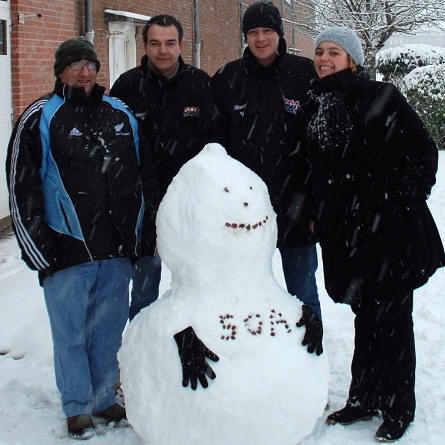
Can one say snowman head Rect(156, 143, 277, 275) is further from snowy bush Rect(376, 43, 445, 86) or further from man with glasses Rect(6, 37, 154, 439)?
snowy bush Rect(376, 43, 445, 86)

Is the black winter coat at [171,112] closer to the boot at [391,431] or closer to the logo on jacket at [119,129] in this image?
the logo on jacket at [119,129]

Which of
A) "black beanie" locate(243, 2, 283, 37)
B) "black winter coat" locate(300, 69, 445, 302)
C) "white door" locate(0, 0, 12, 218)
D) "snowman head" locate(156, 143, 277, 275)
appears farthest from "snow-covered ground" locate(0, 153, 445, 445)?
"black beanie" locate(243, 2, 283, 37)

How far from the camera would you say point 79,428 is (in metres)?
3.24

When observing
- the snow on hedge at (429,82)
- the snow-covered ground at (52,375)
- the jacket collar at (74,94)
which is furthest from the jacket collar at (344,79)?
the snow on hedge at (429,82)

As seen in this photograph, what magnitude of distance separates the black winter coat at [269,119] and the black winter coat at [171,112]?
0.39 ft

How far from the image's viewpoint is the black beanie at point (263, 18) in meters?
3.55

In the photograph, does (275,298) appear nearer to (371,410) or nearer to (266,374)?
(266,374)

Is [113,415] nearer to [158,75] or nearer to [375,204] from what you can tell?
[375,204]

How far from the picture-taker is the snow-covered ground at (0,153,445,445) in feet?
10.7

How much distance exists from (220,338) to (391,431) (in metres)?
1.24

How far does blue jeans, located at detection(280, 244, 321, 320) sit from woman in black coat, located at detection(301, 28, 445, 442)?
0.44 meters

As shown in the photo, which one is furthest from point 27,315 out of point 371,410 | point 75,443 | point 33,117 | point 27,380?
point 371,410

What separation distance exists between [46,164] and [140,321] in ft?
3.04

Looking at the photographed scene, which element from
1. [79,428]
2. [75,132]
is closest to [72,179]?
[75,132]
